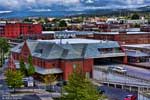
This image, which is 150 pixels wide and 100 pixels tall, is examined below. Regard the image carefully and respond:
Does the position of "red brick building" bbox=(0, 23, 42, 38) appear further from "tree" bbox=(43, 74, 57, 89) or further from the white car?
"tree" bbox=(43, 74, 57, 89)

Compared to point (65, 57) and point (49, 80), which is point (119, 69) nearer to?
point (65, 57)

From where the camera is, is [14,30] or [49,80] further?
[14,30]

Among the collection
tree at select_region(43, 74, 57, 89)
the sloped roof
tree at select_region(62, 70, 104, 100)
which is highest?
tree at select_region(62, 70, 104, 100)

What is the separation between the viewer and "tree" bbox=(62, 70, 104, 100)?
2160 cm

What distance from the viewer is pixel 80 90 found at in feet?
73.1

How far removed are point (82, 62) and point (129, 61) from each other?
19.1 ft

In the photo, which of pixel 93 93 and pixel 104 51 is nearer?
pixel 93 93

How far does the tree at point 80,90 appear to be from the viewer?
Answer: 2160cm

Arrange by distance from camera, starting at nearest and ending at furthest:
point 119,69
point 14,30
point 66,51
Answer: point 119,69 < point 66,51 < point 14,30

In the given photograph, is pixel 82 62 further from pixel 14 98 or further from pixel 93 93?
pixel 93 93

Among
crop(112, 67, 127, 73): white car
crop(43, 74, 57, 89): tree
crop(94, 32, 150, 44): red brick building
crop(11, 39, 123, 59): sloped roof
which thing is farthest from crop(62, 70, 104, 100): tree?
crop(94, 32, 150, 44): red brick building

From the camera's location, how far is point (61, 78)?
Answer: 3788 cm

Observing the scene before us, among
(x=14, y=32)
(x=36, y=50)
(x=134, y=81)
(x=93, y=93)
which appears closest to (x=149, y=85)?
(x=134, y=81)

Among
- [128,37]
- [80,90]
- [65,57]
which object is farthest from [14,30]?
[80,90]
